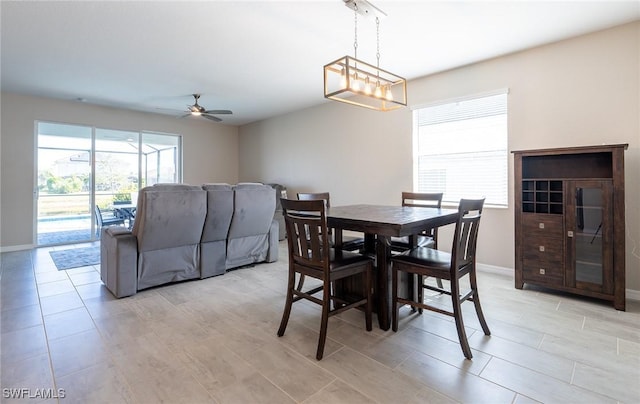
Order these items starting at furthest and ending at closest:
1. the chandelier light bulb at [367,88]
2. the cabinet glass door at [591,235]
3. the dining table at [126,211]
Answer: the dining table at [126,211], the cabinet glass door at [591,235], the chandelier light bulb at [367,88]

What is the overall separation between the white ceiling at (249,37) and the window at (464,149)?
59 cm

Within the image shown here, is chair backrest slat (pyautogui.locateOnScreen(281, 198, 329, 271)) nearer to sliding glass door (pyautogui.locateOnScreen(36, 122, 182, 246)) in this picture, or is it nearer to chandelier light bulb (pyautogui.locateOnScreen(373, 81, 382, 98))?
chandelier light bulb (pyautogui.locateOnScreen(373, 81, 382, 98))

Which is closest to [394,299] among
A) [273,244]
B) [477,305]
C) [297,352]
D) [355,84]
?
[477,305]

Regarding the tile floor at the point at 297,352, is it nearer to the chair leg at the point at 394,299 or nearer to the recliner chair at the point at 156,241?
the chair leg at the point at 394,299

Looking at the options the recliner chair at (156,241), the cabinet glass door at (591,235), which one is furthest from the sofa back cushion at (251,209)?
the cabinet glass door at (591,235)

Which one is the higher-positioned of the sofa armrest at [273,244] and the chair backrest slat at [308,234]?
the chair backrest slat at [308,234]

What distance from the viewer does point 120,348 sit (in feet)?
6.66

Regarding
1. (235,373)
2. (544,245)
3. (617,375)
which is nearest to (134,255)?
(235,373)

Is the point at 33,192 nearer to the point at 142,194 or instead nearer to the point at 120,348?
the point at 142,194

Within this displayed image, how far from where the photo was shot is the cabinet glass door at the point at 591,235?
2.67 m

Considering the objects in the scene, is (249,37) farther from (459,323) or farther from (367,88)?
(459,323)

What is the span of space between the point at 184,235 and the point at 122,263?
1.98ft

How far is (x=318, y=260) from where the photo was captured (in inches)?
80.0

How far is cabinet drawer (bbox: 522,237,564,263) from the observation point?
2912mm
